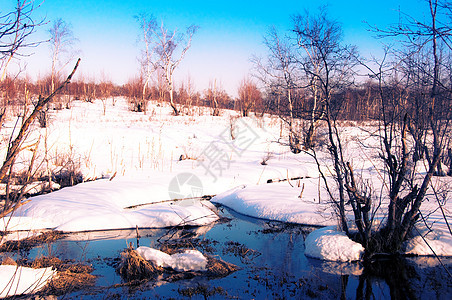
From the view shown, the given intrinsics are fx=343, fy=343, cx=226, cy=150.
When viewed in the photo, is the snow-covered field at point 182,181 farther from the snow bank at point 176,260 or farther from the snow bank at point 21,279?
the snow bank at point 176,260

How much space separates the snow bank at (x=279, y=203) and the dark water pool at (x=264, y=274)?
882mm

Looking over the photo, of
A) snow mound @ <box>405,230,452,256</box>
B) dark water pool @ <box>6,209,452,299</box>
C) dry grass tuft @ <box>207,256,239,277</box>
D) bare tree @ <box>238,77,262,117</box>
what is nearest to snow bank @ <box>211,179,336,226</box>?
dark water pool @ <box>6,209,452,299</box>

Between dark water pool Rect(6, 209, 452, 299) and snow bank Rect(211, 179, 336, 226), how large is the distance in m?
0.88

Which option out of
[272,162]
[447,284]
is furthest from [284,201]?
[272,162]

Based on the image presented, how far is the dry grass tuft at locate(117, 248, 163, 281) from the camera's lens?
16.4ft

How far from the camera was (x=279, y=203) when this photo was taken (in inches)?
344

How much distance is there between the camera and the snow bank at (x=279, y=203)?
791cm

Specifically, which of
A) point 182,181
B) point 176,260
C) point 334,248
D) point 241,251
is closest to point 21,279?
point 176,260

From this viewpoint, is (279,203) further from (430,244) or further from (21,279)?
(21,279)

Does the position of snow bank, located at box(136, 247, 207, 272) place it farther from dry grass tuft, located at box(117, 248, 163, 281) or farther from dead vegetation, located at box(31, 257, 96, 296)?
dead vegetation, located at box(31, 257, 96, 296)

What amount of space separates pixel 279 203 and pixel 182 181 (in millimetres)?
3886

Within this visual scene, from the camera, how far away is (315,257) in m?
→ 5.86

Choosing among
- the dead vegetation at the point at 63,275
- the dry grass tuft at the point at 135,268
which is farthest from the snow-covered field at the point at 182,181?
the dry grass tuft at the point at 135,268

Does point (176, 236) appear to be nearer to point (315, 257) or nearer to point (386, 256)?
point (315, 257)
